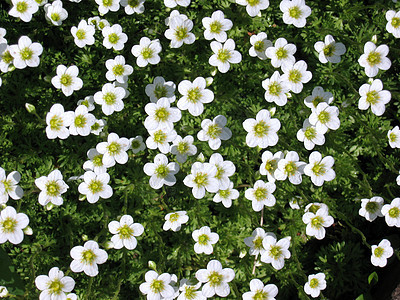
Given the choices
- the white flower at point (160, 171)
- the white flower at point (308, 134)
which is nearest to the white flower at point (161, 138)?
the white flower at point (160, 171)

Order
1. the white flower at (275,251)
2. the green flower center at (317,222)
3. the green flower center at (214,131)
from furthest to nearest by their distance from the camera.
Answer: the green flower center at (317,222) → the green flower center at (214,131) → the white flower at (275,251)

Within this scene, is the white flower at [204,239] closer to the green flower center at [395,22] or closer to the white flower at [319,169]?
the white flower at [319,169]

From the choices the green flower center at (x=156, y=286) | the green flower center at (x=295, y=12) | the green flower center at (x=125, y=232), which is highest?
the green flower center at (x=295, y=12)

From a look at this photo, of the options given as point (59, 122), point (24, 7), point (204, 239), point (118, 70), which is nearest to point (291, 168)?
point (204, 239)

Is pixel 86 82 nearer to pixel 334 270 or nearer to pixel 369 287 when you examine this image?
pixel 334 270

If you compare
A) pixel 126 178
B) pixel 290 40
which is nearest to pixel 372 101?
pixel 290 40

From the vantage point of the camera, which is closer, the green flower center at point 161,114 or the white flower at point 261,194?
the green flower center at point 161,114
